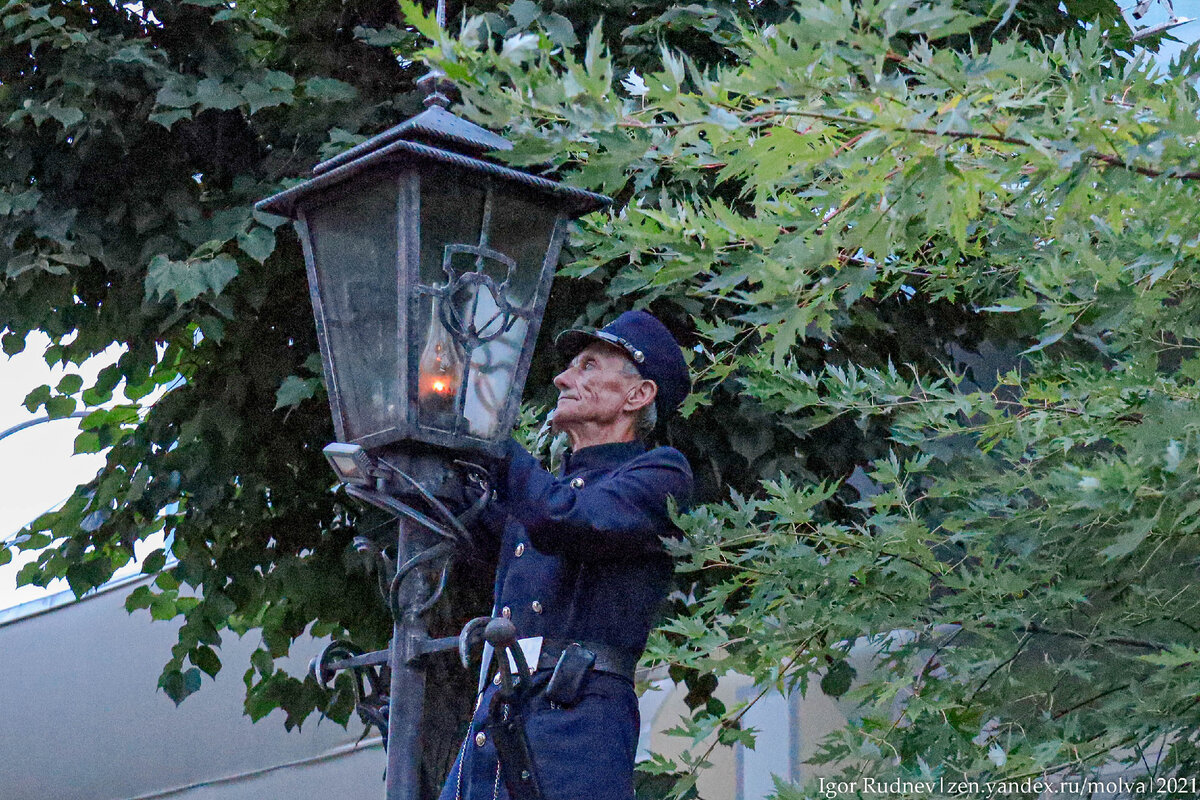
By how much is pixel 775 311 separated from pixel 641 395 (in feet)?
2.94

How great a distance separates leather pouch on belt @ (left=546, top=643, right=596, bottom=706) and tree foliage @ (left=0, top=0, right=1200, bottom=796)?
210mm

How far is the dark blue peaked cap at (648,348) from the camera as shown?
351 cm

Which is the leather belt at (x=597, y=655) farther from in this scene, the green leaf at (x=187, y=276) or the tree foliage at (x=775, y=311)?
the green leaf at (x=187, y=276)

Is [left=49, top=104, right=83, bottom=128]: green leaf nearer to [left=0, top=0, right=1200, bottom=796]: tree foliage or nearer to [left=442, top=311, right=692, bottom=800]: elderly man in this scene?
[left=0, top=0, right=1200, bottom=796]: tree foliage

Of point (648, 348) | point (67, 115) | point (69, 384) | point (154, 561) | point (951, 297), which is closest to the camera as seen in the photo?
point (648, 348)

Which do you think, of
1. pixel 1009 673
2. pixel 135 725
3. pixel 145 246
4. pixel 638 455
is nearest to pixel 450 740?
pixel 638 455

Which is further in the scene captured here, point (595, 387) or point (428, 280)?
point (595, 387)

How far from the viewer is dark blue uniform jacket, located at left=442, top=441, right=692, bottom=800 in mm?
3076

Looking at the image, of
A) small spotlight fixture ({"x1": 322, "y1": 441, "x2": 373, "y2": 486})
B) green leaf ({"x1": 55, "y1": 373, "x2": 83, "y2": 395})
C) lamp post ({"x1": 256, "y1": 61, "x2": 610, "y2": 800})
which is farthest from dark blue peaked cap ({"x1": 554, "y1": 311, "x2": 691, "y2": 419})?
green leaf ({"x1": 55, "y1": 373, "x2": 83, "y2": 395})

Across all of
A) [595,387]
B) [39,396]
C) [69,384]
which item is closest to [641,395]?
[595,387]

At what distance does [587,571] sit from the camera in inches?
128

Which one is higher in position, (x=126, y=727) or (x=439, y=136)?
(x=126, y=727)

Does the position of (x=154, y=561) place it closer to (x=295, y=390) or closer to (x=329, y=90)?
(x=295, y=390)

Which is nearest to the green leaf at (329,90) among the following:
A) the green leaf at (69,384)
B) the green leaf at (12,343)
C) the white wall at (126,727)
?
the green leaf at (12,343)
